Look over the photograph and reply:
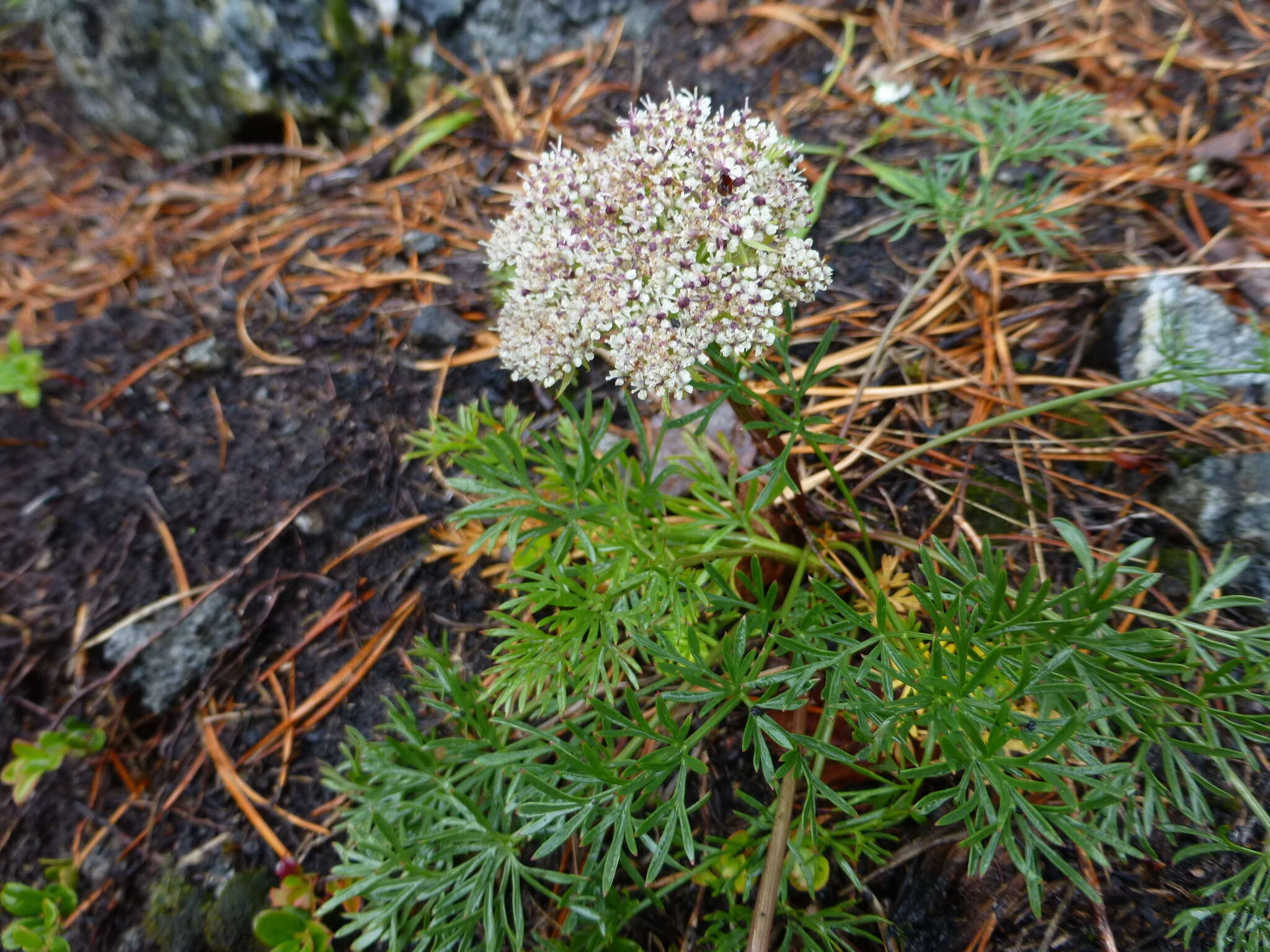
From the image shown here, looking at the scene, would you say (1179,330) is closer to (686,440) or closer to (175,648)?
(686,440)

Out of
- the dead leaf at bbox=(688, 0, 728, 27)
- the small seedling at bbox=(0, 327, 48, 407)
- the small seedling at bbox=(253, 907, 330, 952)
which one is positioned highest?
the dead leaf at bbox=(688, 0, 728, 27)

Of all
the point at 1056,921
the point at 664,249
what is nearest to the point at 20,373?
the point at 664,249

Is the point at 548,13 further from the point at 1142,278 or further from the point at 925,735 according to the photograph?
the point at 925,735

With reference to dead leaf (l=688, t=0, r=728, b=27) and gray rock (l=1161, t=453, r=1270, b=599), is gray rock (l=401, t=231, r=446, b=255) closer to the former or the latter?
dead leaf (l=688, t=0, r=728, b=27)

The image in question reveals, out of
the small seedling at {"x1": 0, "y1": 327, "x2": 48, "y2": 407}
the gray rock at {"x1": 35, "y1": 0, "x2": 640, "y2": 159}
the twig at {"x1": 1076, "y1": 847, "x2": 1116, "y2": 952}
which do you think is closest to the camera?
the twig at {"x1": 1076, "y1": 847, "x2": 1116, "y2": 952}

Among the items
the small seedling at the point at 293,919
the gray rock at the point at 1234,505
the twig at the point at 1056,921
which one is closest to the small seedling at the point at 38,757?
the small seedling at the point at 293,919

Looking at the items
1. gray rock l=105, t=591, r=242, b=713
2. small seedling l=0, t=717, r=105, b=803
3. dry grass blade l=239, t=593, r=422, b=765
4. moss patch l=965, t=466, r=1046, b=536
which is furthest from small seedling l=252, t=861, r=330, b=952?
moss patch l=965, t=466, r=1046, b=536

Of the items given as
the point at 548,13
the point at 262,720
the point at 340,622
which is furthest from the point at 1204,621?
the point at 548,13

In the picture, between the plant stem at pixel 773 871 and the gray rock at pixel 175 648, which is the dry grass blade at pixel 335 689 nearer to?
the gray rock at pixel 175 648
